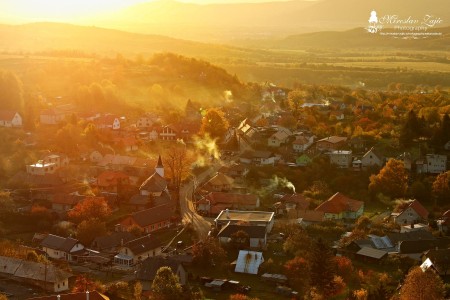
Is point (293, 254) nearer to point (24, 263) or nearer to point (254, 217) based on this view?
point (254, 217)

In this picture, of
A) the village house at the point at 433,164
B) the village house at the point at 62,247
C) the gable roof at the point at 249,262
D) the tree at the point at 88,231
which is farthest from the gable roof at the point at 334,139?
the village house at the point at 62,247

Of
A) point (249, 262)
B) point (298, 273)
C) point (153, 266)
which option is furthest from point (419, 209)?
point (153, 266)

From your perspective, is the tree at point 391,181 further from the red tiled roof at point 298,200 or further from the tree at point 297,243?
the tree at point 297,243

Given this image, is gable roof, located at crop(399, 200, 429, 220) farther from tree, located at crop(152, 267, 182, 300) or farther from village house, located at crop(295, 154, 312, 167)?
tree, located at crop(152, 267, 182, 300)

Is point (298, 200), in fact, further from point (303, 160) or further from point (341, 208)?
point (303, 160)

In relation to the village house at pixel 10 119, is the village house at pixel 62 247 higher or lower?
lower

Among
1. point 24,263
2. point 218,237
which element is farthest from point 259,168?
point 24,263
